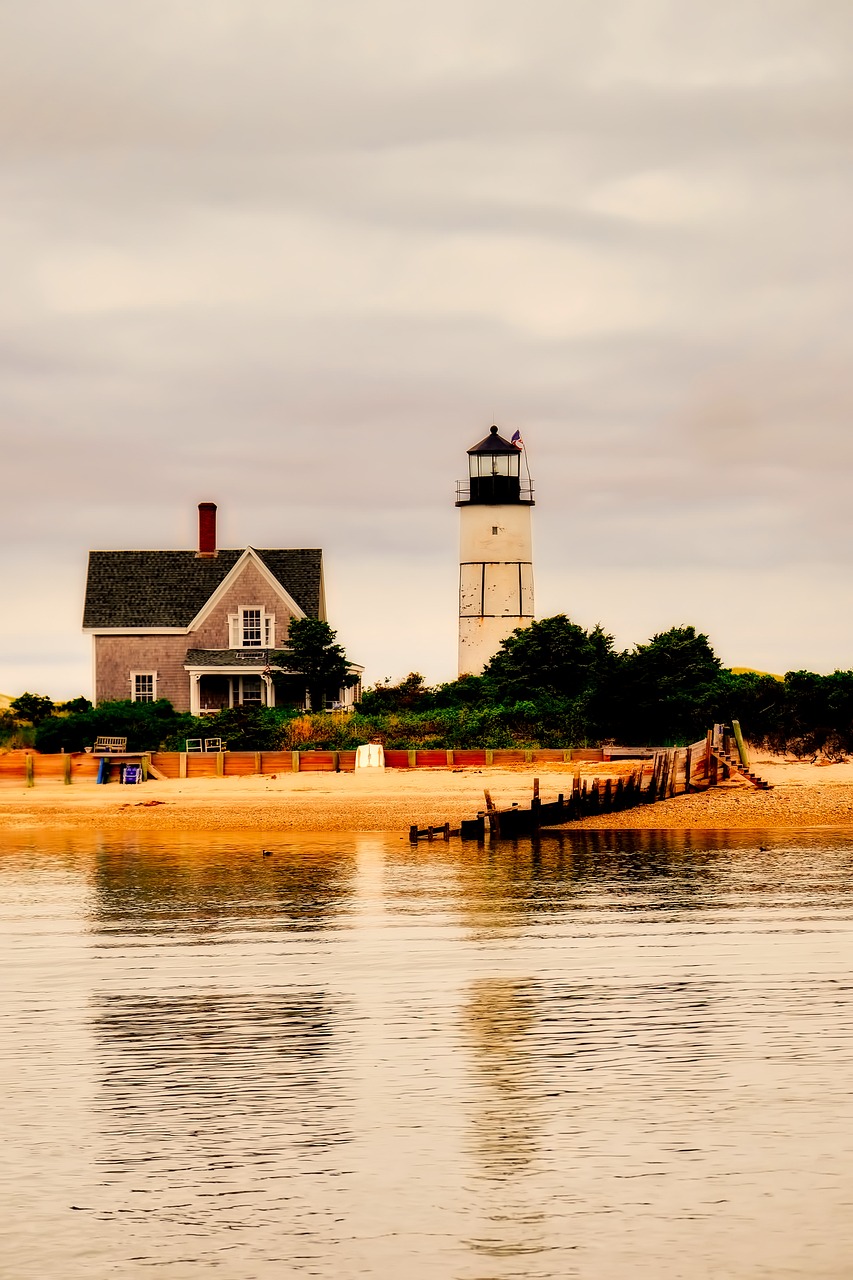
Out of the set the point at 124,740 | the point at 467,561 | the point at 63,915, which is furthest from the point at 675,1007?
the point at 467,561

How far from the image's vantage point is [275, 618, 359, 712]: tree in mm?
55250

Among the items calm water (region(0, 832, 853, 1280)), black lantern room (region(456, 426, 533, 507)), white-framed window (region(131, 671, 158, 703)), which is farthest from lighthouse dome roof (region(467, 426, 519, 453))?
calm water (region(0, 832, 853, 1280))

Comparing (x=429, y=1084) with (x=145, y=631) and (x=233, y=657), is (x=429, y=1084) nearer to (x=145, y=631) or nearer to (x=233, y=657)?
(x=233, y=657)

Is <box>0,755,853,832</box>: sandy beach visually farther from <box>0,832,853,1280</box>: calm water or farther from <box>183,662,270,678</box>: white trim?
<box>0,832,853,1280</box>: calm water

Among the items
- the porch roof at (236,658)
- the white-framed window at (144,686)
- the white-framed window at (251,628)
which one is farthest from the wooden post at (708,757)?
the white-framed window at (144,686)

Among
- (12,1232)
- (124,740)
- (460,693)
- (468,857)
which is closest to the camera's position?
(12,1232)

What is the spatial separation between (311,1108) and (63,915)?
39.2ft

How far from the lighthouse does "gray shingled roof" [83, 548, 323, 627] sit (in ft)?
19.7

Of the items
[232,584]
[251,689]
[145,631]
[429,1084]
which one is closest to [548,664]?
[251,689]

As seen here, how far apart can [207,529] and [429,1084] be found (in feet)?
162

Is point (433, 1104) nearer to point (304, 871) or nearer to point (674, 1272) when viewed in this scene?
point (674, 1272)

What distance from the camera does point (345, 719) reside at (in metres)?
50.2

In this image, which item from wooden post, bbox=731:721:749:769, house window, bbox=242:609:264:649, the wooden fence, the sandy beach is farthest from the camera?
house window, bbox=242:609:264:649

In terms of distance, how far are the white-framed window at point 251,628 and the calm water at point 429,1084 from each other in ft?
108
